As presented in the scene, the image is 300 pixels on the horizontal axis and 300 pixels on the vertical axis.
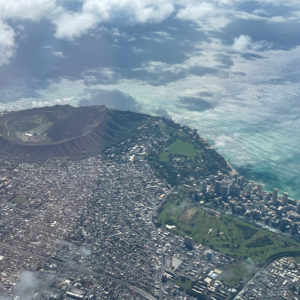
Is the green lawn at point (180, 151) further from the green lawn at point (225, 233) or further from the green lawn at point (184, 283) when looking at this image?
the green lawn at point (184, 283)

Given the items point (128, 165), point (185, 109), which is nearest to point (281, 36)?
point (185, 109)

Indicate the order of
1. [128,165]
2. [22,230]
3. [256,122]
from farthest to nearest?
[256,122], [128,165], [22,230]

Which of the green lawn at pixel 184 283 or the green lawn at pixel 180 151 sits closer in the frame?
the green lawn at pixel 184 283

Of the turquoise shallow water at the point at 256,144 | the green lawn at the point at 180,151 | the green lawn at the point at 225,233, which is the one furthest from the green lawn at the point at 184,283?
the green lawn at the point at 180,151

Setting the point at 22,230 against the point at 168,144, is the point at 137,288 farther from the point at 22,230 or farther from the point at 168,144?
the point at 168,144

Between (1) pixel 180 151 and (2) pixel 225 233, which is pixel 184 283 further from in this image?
(1) pixel 180 151

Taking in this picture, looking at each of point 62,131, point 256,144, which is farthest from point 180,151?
point 62,131

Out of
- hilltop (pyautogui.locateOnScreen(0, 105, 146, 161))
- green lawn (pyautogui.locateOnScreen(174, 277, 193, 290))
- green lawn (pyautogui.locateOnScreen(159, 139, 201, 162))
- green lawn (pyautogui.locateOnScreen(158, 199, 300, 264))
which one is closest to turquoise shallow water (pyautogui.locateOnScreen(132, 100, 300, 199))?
green lawn (pyautogui.locateOnScreen(159, 139, 201, 162))

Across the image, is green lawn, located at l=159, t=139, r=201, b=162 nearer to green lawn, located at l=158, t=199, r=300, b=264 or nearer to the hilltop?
the hilltop
